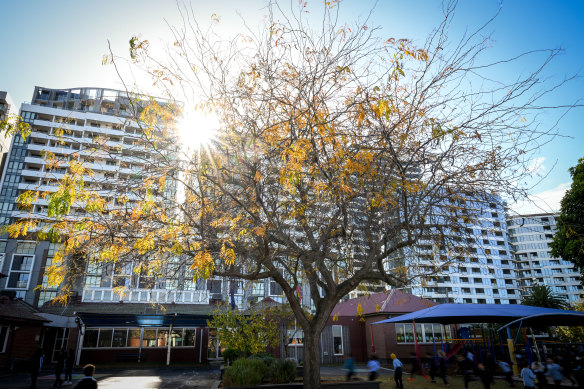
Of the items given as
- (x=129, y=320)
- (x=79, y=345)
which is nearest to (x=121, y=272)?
(x=129, y=320)

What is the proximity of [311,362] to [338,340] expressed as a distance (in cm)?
1831

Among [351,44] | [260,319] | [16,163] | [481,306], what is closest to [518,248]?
[481,306]

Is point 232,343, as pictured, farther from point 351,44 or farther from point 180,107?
point 351,44

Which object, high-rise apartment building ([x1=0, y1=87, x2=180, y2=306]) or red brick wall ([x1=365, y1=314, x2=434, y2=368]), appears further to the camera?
high-rise apartment building ([x1=0, y1=87, x2=180, y2=306])

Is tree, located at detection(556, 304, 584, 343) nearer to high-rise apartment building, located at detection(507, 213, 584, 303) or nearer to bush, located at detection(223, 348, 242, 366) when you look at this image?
bush, located at detection(223, 348, 242, 366)

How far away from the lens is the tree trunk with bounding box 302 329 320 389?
443 inches

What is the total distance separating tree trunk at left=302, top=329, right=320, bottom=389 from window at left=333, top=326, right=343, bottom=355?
17.8 m

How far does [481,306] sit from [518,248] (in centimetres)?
10757

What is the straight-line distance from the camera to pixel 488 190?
991 cm

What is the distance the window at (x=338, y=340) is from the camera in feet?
92.0

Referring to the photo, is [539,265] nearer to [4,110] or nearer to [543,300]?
[543,300]

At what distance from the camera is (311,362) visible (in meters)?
11.5

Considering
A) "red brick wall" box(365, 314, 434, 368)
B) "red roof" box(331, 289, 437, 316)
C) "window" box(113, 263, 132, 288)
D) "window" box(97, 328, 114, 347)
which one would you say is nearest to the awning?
"window" box(97, 328, 114, 347)

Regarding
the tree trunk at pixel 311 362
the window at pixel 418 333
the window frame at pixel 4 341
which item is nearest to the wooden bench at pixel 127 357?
the window frame at pixel 4 341
